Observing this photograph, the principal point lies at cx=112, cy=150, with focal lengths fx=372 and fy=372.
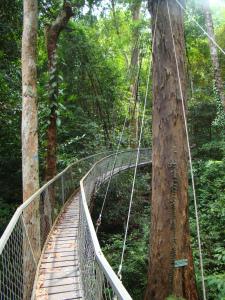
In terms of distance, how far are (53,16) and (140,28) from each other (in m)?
6.37

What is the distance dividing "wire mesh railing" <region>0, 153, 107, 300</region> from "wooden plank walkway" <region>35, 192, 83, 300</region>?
19cm

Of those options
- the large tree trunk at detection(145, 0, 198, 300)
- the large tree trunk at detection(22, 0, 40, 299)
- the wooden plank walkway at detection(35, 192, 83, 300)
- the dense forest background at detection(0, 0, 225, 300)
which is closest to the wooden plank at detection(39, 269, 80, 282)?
the wooden plank walkway at detection(35, 192, 83, 300)

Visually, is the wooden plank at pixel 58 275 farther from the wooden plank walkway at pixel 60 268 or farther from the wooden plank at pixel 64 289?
the wooden plank at pixel 64 289

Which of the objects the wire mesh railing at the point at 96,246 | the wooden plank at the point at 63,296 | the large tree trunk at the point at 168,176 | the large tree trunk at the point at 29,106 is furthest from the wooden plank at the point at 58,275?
the large tree trunk at the point at 29,106

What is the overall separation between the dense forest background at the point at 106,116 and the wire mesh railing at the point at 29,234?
67.2 inches

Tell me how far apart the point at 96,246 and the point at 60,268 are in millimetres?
2253

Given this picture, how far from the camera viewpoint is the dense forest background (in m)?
10.0

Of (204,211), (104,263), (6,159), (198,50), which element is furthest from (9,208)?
(198,50)

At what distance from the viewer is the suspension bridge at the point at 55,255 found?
10.0 ft

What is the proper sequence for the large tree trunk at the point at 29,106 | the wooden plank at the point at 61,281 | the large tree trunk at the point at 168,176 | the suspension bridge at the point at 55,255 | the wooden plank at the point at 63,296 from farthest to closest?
the large tree trunk at the point at 29,106 < the large tree trunk at the point at 168,176 < the wooden plank at the point at 61,281 < the wooden plank at the point at 63,296 < the suspension bridge at the point at 55,255

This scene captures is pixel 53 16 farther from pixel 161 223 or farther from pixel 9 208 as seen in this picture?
pixel 161 223

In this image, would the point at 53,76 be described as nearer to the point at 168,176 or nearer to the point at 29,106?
the point at 29,106

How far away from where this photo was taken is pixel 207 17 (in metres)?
13.6

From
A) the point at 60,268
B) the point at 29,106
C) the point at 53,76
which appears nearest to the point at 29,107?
the point at 29,106
